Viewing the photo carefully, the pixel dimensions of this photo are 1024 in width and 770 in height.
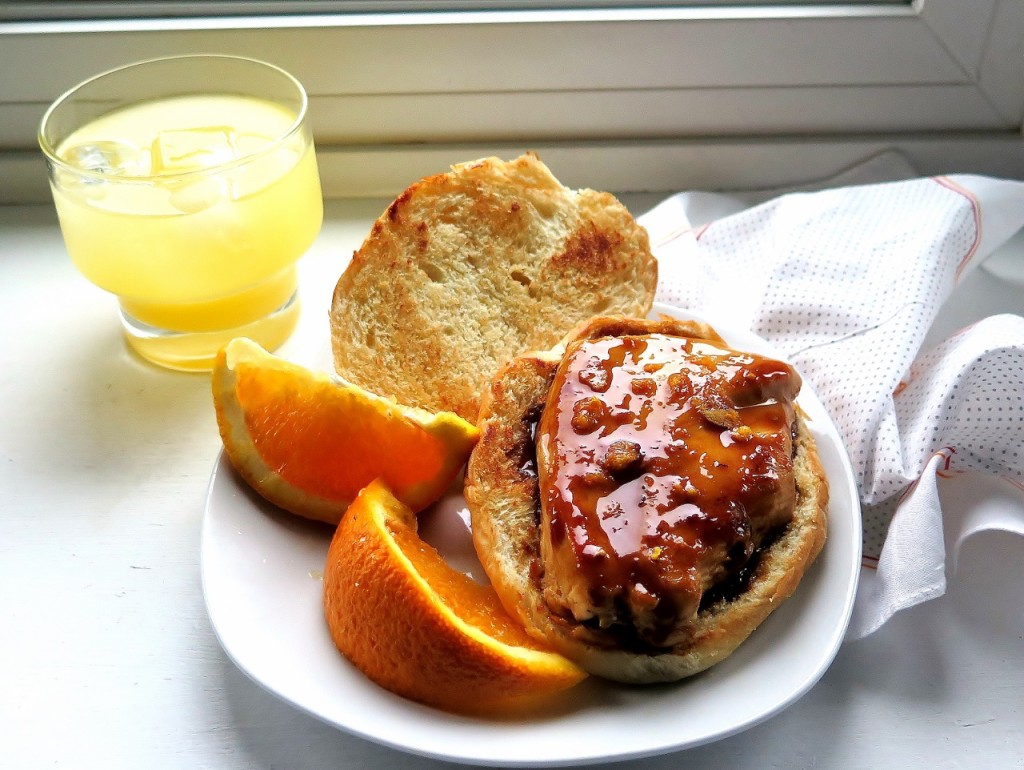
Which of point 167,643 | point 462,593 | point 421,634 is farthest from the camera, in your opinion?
point 167,643

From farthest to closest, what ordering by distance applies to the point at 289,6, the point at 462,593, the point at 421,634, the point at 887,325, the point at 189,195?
the point at 289,6 < the point at 887,325 < the point at 189,195 < the point at 462,593 < the point at 421,634

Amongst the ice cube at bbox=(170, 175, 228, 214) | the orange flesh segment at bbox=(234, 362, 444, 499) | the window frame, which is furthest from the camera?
the window frame

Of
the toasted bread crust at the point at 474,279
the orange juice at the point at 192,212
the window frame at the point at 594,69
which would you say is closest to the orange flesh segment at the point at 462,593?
the toasted bread crust at the point at 474,279

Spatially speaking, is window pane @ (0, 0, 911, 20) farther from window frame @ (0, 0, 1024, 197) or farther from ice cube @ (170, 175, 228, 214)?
ice cube @ (170, 175, 228, 214)

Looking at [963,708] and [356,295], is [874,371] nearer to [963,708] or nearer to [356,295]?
[963,708]

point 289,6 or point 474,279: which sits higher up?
point 289,6

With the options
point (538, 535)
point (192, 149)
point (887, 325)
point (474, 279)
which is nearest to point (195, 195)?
point (192, 149)

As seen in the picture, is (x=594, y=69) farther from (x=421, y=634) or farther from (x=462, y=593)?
(x=421, y=634)

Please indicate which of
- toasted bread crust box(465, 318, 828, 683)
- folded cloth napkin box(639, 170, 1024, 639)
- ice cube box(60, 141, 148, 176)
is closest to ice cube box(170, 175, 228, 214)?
ice cube box(60, 141, 148, 176)
